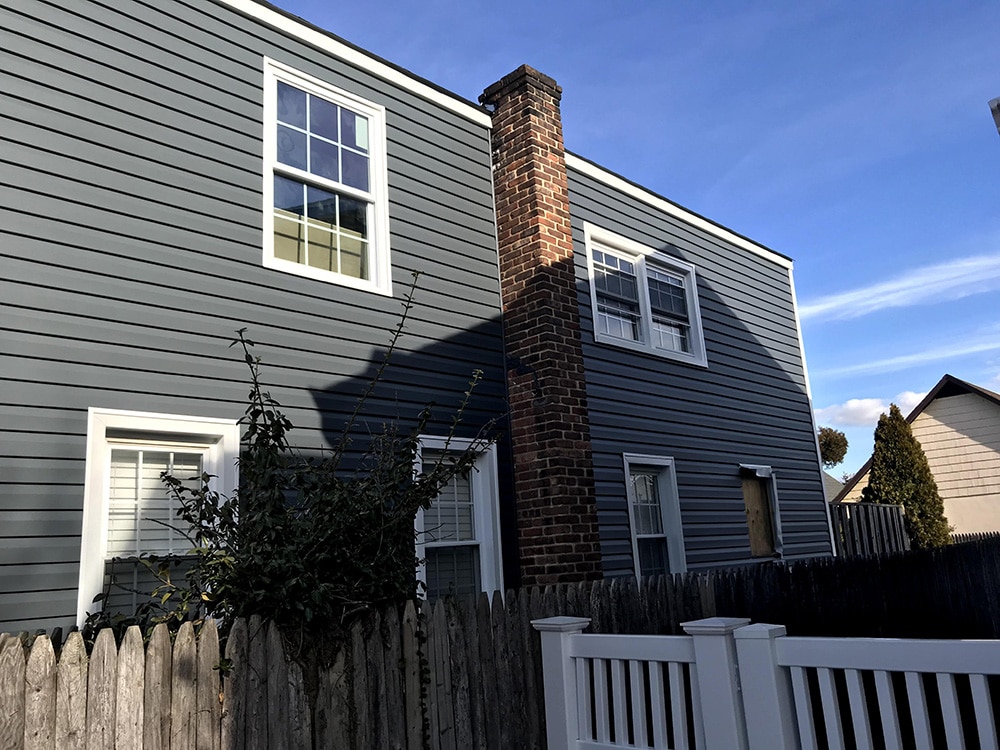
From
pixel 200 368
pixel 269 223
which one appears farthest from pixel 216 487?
pixel 269 223

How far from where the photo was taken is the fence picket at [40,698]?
307cm

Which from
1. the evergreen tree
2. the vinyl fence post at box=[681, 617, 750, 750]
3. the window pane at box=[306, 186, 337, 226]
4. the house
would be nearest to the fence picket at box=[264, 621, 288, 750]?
the house

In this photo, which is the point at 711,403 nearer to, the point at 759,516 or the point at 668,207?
the point at 759,516

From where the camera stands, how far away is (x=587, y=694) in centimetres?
458

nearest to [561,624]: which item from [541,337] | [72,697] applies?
[72,697]

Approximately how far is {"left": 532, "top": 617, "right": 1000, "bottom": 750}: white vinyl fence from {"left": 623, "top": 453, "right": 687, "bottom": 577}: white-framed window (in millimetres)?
4510

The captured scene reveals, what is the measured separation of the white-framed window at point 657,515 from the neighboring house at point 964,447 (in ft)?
53.7

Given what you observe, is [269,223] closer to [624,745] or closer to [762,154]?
[624,745]

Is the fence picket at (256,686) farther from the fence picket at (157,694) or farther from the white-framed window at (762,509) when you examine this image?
the white-framed window at (762,509)

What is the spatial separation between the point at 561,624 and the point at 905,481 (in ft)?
59.1

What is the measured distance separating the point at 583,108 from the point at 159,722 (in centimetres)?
798

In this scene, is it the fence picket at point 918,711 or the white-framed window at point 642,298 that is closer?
the fence picket at point 918,711

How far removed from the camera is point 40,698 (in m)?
3.10

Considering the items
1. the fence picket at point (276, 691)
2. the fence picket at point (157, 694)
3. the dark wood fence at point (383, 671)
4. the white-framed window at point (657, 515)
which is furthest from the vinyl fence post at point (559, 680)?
the white-framed window at point (657, 515)
